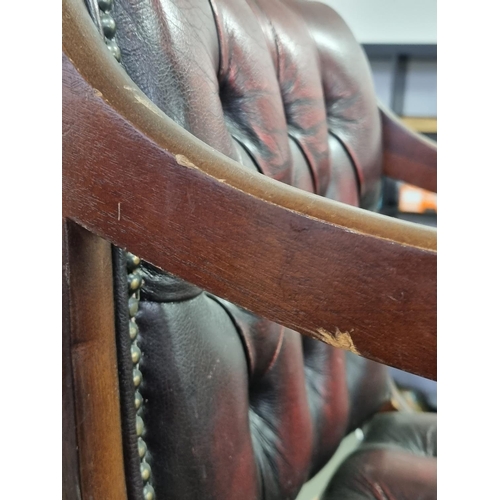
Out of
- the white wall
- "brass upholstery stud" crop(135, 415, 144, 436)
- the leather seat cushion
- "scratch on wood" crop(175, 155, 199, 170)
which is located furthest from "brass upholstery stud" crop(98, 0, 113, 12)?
the white wall

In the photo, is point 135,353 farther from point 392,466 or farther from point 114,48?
point 392,466

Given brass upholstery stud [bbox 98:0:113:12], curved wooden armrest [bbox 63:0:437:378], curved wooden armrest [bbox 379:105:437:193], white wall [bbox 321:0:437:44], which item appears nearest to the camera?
curved wooden armrest [bbox 63:0:437:378]

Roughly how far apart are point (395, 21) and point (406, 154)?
112 cm

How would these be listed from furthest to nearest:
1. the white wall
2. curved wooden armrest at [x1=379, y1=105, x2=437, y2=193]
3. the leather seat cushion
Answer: the white wall → curved wooden armrest at [x1=379, y1=105, x2=437, y2=193] → the leather seat cushion

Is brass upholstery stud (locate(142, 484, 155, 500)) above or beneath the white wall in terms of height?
beneath

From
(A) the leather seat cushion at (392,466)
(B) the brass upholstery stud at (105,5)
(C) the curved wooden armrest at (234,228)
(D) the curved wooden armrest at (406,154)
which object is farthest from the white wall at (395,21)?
(C) the curved wooden armrest at (234,228)

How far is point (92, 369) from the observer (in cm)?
34

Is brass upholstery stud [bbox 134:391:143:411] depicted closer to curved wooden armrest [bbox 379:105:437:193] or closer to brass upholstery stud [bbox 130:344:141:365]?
brass upholstery stud [bbox 130:344:141:365]

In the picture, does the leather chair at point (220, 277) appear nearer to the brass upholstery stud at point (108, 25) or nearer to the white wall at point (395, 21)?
the brass upholstery stud at point (108, 25)

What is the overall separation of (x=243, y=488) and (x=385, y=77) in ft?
5.56

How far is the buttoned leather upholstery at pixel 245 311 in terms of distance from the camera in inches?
16.0

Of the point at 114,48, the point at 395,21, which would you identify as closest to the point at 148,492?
the point at 114,48

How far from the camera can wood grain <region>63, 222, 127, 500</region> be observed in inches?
12.8
